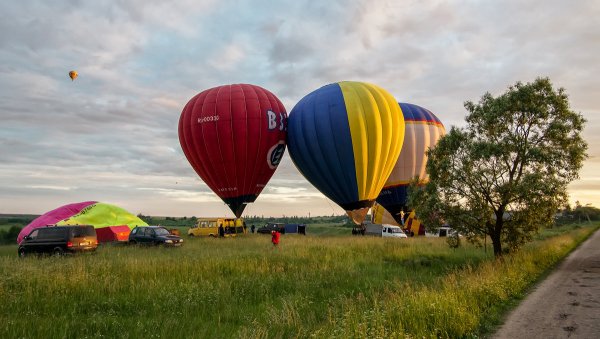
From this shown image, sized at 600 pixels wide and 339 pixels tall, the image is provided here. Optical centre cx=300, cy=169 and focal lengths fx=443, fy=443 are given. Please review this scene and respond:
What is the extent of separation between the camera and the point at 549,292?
15250 millimetres

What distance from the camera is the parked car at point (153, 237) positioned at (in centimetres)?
3041

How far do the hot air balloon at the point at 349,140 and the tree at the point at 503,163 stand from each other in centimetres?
1332

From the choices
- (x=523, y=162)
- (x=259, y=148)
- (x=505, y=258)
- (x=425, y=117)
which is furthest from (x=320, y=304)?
(x=425, y=117)

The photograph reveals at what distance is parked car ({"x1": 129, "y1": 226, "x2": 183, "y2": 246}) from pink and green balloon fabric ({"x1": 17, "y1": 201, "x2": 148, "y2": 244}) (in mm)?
4392

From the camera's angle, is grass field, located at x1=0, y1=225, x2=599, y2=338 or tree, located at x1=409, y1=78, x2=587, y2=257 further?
tree, located at x1=409, y1=78, x2=587, y2=257

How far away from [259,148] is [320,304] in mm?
28048

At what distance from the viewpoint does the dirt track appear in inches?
399

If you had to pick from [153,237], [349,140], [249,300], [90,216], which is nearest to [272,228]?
[349,140]

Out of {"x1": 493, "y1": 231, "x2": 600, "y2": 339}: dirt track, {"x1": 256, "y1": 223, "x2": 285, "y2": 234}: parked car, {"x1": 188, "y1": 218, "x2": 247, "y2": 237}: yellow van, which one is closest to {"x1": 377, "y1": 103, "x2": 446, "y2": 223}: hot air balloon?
{"x1": 256, "y1": 223, "x2": 285, "y2": 234}: parked car

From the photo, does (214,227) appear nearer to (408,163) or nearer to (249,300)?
(408,163)

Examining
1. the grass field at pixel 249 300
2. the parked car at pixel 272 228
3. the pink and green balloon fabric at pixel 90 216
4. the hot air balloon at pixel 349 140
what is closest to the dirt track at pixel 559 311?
the grass field at pixel 249 300

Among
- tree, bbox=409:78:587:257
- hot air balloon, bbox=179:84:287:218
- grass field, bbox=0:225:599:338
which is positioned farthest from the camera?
hot air balloon, bbox=179:84:287:218

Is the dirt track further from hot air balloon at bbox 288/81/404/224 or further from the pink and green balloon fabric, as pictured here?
the pink and green balloon fabric

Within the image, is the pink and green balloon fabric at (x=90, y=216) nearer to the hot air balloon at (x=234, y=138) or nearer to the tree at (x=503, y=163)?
the hot air balloon at (x=234, y=138)
